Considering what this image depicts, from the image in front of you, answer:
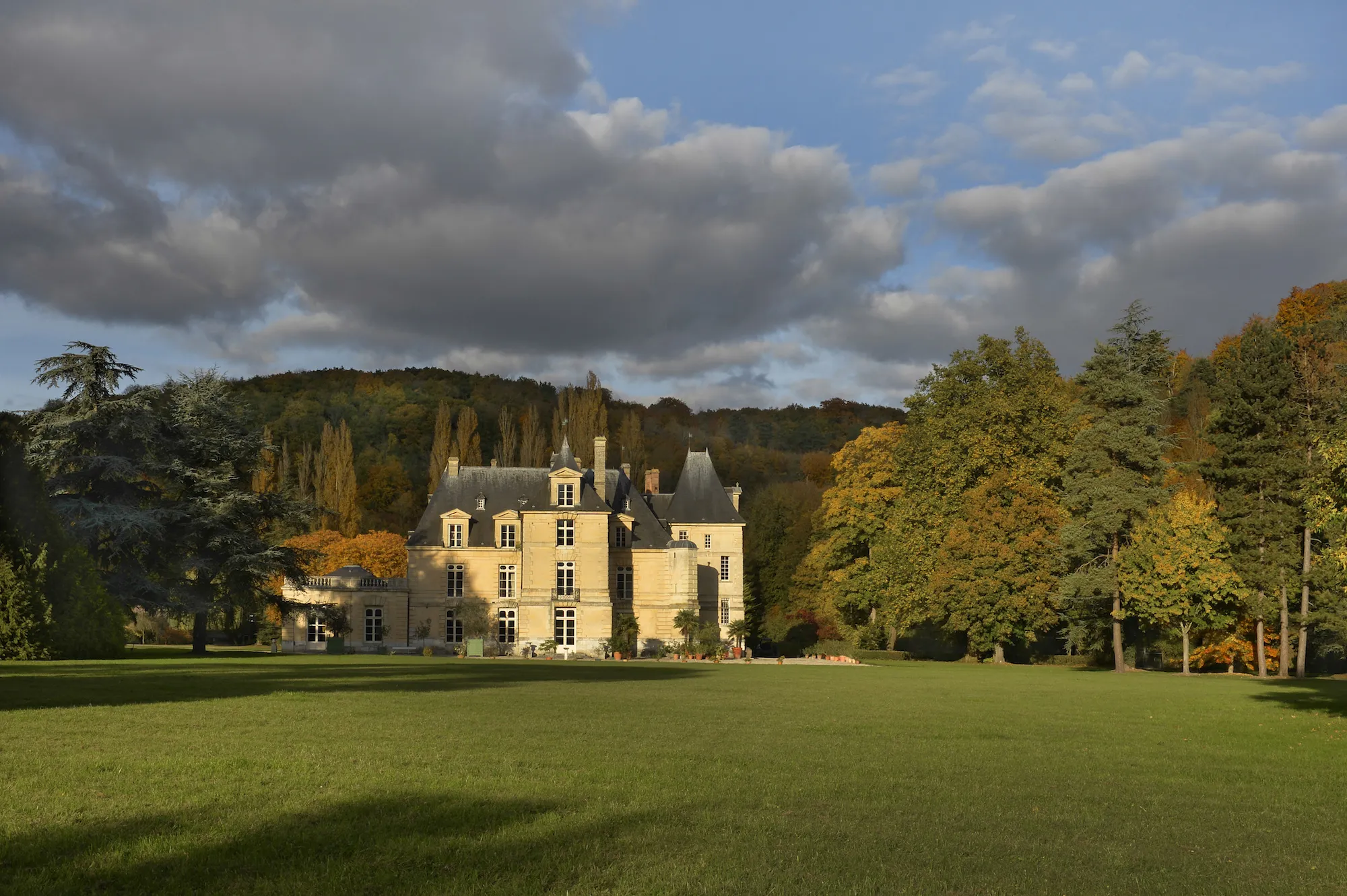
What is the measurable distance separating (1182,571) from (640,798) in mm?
34510

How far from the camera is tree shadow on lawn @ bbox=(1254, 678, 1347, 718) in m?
22.3

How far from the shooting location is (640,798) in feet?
31.3

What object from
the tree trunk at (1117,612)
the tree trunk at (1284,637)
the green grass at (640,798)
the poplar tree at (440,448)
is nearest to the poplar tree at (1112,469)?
the tree trunk at (1117,612)

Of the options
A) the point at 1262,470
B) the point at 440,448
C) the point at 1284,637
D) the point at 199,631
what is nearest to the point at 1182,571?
the point at 1284,637

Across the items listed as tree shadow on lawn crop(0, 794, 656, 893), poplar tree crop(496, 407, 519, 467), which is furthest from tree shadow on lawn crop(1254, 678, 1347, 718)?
poplar tree crop(496, 407, 519, 467)

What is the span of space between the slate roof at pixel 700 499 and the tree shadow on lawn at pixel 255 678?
2240 centimetres

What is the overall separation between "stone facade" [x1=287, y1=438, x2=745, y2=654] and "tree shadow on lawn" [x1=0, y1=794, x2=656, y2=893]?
46985 mm

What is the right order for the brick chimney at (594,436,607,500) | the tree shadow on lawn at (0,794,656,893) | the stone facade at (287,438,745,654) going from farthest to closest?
the brick chimney at (594,436,607,500) → the stone facade at (287,438,745,654) → the tree shadow on lawn at (0,794,656,893)

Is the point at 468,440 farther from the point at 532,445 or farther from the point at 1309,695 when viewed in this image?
the point at 1309,695

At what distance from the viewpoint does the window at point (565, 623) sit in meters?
55.7

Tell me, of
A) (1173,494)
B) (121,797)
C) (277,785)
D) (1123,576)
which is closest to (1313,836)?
(277,785)

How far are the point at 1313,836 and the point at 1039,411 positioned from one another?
39314 mm

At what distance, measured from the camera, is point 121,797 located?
345 inches

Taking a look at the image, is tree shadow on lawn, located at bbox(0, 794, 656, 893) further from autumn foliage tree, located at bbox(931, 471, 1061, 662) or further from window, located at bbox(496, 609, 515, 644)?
window, located at bbox(496, 609, 515, 644)
